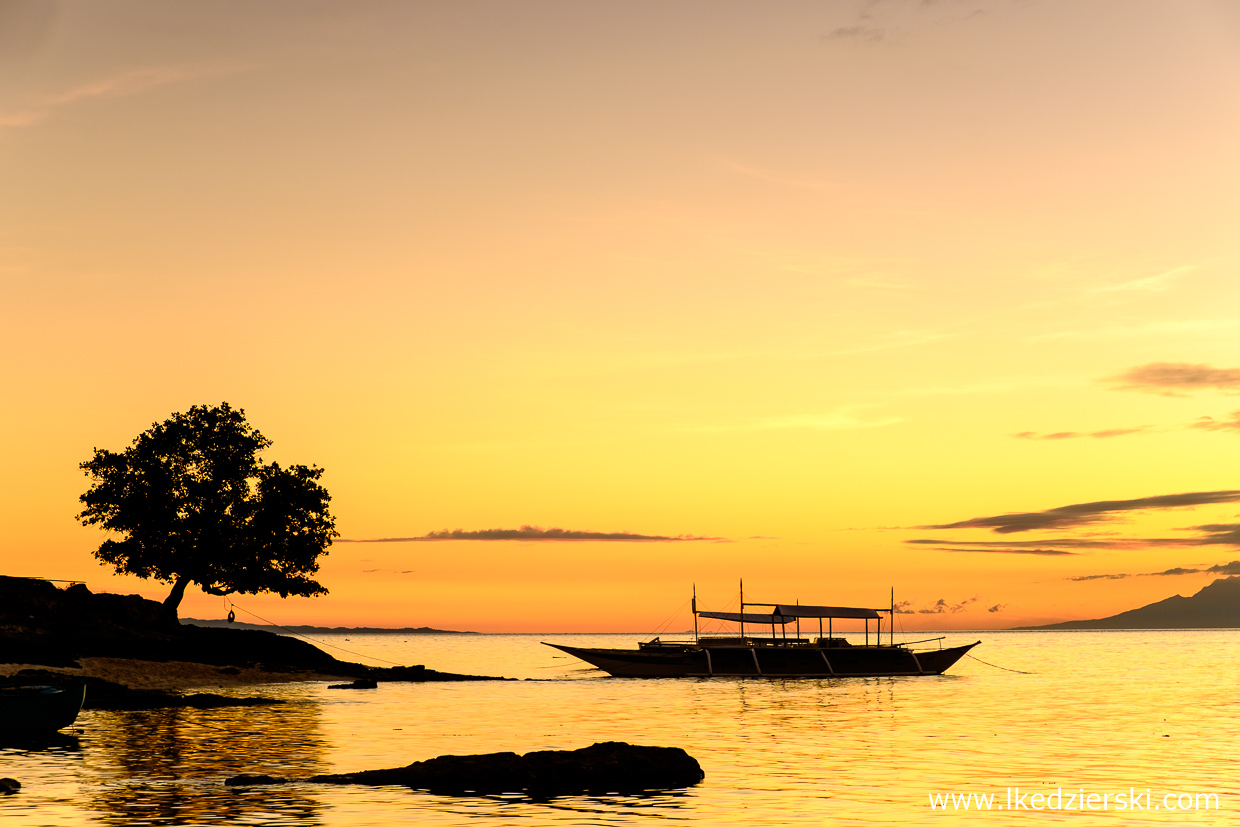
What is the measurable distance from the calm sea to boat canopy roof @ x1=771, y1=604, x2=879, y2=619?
21440 millimetres

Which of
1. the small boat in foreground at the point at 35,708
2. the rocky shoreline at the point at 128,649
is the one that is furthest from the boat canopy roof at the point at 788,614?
the small boat in foreground at the point at 35,708

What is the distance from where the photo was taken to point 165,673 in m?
66.9

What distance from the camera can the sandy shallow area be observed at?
60244 mm

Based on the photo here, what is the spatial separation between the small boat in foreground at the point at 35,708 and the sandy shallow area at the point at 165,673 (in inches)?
694

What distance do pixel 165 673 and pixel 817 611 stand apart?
53.8 metres

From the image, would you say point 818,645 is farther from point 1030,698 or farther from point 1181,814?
point 1181,814

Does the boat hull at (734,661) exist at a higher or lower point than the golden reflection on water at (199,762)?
higher

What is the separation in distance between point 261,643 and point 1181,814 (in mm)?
66237

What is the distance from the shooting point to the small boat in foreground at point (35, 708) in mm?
38438

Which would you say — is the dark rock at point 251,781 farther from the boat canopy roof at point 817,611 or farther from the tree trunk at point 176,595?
the boat canopy roof at point 817,611

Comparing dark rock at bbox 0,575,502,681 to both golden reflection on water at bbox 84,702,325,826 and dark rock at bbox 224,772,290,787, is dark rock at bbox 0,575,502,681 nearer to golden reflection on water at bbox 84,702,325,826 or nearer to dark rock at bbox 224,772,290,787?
golden reflection on water at bbox 84,702,325,826

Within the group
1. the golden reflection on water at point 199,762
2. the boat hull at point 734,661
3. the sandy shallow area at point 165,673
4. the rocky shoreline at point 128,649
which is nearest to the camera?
the golden reflection on water at point 199,762

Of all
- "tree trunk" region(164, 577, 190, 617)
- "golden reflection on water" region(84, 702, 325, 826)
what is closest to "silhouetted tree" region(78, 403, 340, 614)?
"tree trunk" region(164, 577, 190, 617)

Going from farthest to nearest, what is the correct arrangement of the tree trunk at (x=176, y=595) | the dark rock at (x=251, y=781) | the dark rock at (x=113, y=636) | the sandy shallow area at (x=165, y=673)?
the tree trunk at (x=176, y=595), the dark rock at (x=113, y=636), the sandy shallow area at (x=165, y=673), the dark rock at (x=251, y=781)
